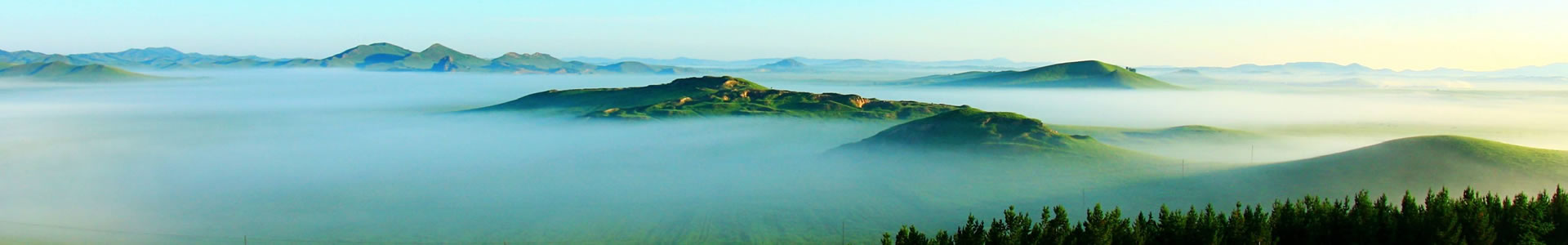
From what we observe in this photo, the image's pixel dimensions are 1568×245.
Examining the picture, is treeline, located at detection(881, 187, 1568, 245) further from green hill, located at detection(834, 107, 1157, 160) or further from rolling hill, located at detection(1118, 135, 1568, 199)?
green hill, located at detection(834, 107, 1157, 160)

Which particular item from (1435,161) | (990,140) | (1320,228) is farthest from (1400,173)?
(990,140)

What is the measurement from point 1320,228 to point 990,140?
305 feet

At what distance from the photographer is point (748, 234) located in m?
102

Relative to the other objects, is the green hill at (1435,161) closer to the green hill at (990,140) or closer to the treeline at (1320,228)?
the green hill at (990,140)

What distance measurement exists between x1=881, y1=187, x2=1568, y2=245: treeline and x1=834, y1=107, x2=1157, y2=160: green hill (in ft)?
264

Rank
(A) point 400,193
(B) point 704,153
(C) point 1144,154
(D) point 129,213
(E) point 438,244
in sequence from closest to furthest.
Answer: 1. (E) point 438,244
2. (D) point 129,213
3. (A) point 400,193
4. (C) point 1144,154
5. (B) point 704,153

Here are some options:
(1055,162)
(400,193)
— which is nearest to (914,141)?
(1055,162)

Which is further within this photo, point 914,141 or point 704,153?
point 704,153

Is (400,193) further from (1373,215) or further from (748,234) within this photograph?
(1373,215)

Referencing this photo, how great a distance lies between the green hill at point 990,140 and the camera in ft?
500

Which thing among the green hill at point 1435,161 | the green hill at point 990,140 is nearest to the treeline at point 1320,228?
the green hill at point 1435,161

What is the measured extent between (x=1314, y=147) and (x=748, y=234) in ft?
492

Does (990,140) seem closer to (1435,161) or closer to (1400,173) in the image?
(1400,173)

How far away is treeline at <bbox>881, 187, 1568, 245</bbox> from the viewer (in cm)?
6134
